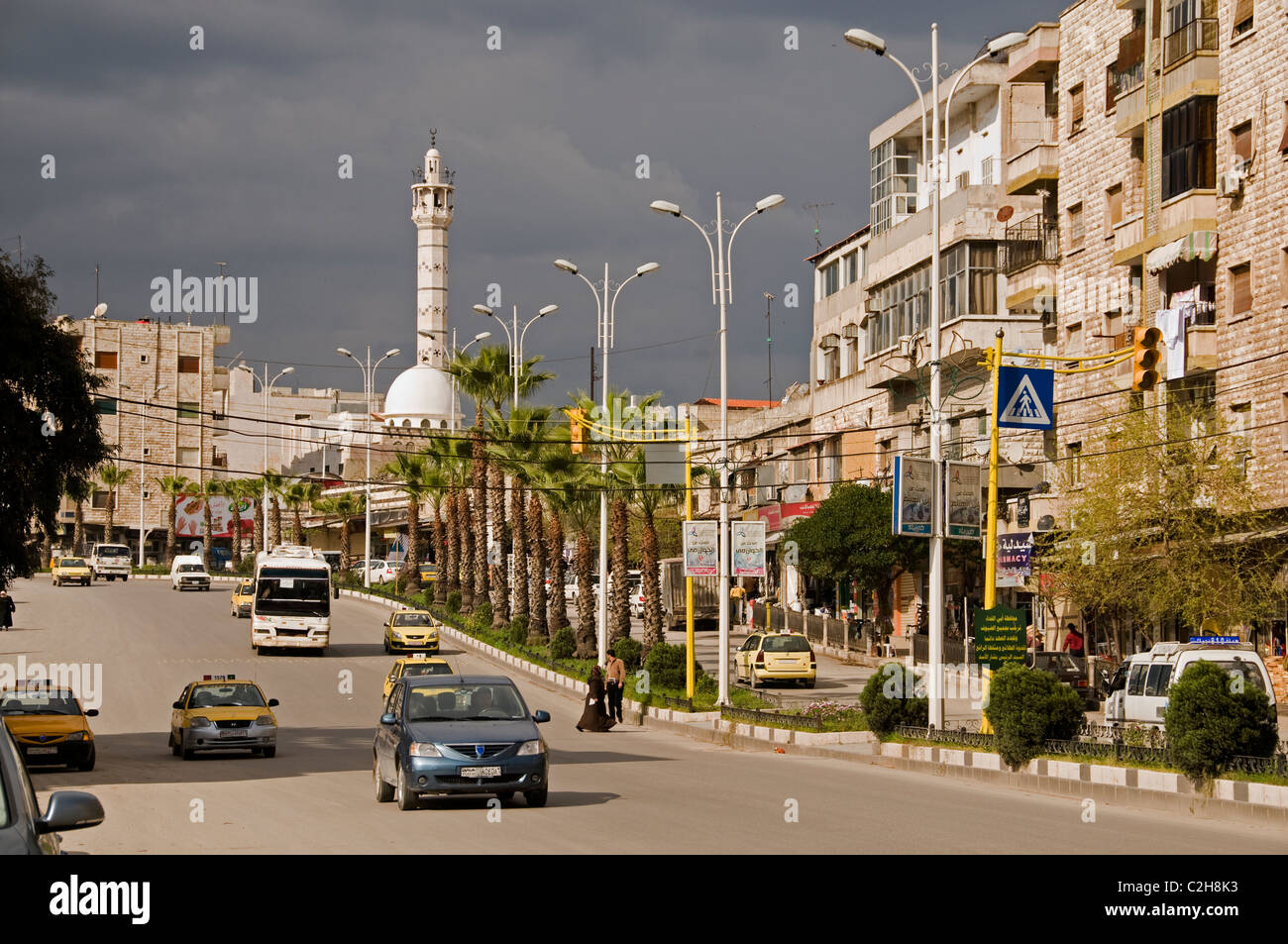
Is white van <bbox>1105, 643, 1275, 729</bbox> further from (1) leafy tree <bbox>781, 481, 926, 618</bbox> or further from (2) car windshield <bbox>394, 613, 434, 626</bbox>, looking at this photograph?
(2) car windshield <bbox>394, 613, 434, 626</bbox>

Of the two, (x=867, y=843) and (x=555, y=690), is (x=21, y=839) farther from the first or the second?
(x=555, y=690)

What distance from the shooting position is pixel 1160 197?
39.8 m

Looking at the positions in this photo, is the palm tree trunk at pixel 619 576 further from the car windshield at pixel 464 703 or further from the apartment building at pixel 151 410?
the apartment building at pixel 151 410

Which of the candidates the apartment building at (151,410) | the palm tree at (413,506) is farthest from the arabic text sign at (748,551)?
the apartment building at (151,410)

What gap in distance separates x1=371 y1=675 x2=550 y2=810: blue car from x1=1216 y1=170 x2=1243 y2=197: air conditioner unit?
24832 millimetres

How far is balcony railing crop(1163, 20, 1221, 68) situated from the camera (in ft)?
125

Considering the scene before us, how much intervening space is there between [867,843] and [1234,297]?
88.9 ft

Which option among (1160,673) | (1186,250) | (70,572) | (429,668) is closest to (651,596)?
(429,668)

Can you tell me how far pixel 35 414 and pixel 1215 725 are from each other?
18.9 m

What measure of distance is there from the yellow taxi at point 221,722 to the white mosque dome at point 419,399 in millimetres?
90629

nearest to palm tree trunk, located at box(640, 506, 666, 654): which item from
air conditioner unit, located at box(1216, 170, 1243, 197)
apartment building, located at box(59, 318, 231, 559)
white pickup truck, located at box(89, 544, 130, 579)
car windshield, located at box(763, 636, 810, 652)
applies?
car windshield, located at box(763, 636, 810, 652)

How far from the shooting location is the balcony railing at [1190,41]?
3800 centimetres

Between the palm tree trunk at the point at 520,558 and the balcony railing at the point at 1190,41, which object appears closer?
the balcony railing at the point at 1190,41
